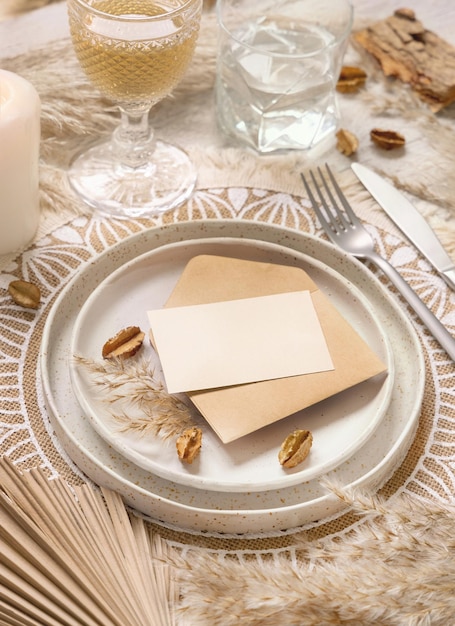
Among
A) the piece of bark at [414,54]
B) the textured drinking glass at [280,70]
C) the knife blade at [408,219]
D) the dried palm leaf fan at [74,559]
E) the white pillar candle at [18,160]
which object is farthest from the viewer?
the piece of bark at [414,54]

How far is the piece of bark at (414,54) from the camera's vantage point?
130 centimetres

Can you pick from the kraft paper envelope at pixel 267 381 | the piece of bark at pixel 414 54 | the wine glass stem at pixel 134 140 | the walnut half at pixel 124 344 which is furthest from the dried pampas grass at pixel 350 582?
the piece of bark at pixel 414 54

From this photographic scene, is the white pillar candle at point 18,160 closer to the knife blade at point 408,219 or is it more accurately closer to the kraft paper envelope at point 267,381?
the kraft paper envelope at point 267,381

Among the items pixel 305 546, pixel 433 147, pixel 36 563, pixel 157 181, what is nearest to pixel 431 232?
pixel 433 147

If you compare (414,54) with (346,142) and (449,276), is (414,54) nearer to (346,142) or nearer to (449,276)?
(346,142)

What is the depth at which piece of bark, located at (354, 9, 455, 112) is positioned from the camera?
4.25ft

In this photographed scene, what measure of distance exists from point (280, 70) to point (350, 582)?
2.45ft

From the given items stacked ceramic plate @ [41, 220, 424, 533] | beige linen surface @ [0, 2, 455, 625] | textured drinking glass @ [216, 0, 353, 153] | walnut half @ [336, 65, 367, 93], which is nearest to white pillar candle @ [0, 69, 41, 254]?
beige linen surface @ [0, 2, 455, 625]

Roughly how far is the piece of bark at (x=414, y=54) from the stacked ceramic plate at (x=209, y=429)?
1.57 ft

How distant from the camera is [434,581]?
2.19ft

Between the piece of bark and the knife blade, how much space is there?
0.23 meters

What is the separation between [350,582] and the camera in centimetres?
67

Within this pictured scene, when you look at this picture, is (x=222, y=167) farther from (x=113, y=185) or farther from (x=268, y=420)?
(x=268, y=420)

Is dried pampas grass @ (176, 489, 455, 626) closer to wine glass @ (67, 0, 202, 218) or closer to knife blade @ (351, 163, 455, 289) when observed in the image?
knife blade @ (351, 163, 455, 289)
